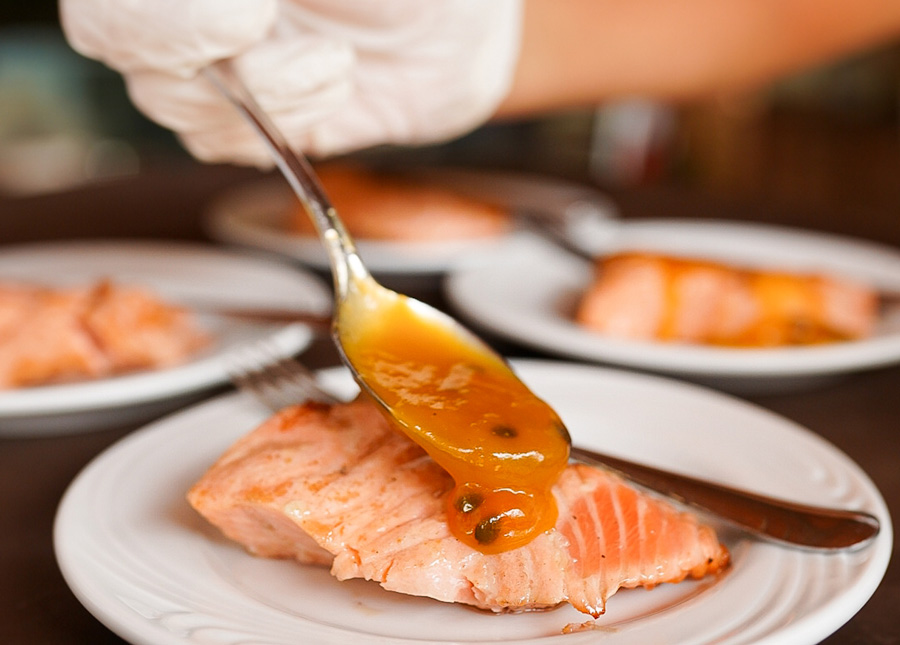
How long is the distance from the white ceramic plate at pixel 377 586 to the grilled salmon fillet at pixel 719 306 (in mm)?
462

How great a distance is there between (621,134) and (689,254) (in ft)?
14.9

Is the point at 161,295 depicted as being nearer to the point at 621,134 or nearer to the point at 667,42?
the point at 667,42

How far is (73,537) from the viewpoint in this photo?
2.94 feet

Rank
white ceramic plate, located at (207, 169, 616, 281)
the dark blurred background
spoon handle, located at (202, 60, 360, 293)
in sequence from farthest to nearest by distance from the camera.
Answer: the dark blurred background < white ceramic plate, located at (207, 169, 616, 281) < spoon handle, located at (202, 60, 360, 293)

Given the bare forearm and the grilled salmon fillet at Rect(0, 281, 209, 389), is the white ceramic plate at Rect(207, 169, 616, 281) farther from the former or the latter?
the grilled salmon fillet at Rect(0, 281, 209, 389)

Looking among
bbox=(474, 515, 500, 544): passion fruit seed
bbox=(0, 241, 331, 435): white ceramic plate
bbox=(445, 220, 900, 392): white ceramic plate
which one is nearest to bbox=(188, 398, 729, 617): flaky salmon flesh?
bbox=(474, 515, 500, 544): passion fruit seed

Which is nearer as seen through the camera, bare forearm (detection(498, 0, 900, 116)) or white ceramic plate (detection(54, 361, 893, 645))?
white ceramic plate (detection(54, 361, 893, 645))

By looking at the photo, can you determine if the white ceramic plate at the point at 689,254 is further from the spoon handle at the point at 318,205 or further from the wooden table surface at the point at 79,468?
the spoon handle at the point at 318,205

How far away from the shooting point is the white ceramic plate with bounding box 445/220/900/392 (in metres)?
1.43

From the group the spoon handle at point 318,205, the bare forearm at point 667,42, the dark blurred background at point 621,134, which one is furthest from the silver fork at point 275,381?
the dark blurred background at point 621,134

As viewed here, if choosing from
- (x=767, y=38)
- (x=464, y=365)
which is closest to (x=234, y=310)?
(x=464, y=365)

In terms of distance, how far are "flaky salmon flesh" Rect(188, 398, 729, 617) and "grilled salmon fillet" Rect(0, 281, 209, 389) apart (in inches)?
22.4

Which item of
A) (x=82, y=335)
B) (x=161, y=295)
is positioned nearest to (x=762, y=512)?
(x=82, y=335)

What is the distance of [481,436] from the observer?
89cm
